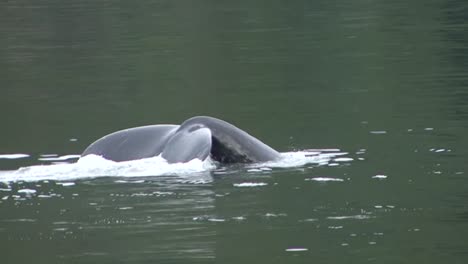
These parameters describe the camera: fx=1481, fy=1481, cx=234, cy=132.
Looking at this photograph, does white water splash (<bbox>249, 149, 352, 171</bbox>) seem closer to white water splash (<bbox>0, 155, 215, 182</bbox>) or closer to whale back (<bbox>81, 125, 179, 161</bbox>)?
white water splash (<bbox>0, 155, 215, 182</bbox>)

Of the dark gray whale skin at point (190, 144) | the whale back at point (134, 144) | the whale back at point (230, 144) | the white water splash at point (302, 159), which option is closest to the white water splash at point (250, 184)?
the dark gray whale skin at point (190, 144)

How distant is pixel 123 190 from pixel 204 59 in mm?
14080

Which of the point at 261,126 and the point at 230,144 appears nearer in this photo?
the point at 230,144

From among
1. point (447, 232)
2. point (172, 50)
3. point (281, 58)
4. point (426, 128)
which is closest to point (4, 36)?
point (172, 50)

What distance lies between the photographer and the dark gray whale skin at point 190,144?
518 inches

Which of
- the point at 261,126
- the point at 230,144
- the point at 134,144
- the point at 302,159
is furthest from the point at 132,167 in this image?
the point at 261,126

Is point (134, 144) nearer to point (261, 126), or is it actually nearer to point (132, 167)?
point (132, 167)

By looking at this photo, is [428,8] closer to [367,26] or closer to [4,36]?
[367,26]

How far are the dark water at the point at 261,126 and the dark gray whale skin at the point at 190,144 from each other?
1.02 feet

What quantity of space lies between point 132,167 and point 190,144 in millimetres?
621

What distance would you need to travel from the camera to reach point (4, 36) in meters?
34.5

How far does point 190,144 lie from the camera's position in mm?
13156

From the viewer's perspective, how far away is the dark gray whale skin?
43.2 feet

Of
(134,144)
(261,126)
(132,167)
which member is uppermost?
(134,144)
